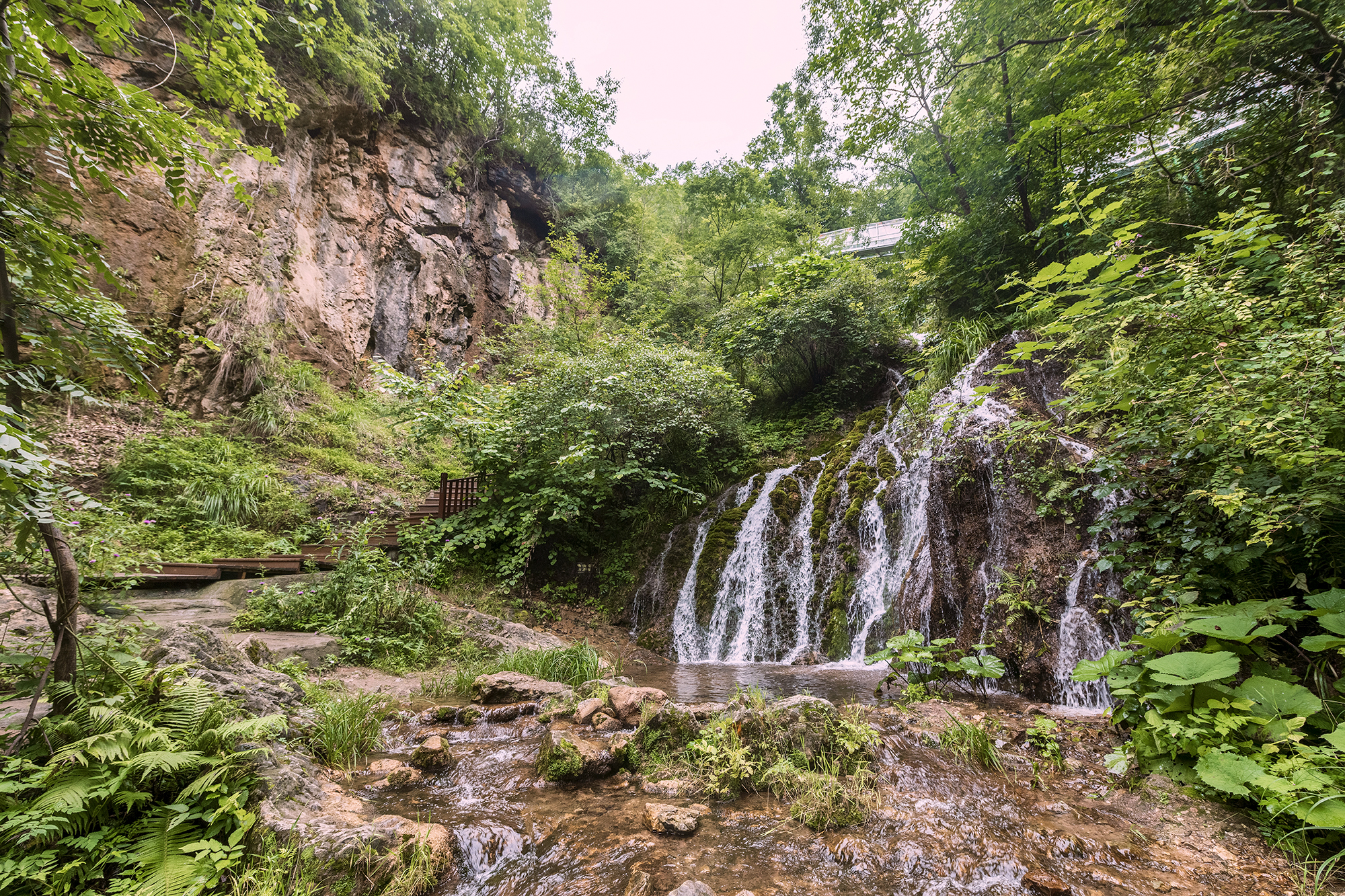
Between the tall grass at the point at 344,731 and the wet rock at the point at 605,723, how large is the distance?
1579 millimetres

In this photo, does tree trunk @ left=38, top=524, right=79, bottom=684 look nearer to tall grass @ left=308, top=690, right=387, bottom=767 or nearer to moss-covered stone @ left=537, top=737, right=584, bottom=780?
tall grass @ left=308, top=690, right=387, bottom=767

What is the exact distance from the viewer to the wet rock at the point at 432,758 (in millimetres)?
3340

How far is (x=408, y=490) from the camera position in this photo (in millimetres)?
10523

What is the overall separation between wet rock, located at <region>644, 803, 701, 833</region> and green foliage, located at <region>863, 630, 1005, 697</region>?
204 cm

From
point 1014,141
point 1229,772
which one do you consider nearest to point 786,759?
point 1229,772

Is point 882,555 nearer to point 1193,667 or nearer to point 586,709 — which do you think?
point 1193,667

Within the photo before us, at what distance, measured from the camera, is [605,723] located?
13.1ft

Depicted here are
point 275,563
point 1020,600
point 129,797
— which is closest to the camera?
point 129,797

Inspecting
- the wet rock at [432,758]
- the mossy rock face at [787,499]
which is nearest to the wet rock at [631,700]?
the wet rock at [432,758]

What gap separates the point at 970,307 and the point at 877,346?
234 cm

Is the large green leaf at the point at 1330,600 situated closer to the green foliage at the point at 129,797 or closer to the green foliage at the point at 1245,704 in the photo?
the green foliage at the point at 1245,704

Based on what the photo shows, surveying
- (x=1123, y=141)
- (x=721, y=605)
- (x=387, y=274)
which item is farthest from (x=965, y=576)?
(x=387, y=274)

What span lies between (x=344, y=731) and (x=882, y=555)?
653 cm

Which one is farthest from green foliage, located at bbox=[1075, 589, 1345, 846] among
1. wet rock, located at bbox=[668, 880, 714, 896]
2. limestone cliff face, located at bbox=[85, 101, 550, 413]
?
limestone cliff face, located at bbox=[85, 101, 550, 413]
